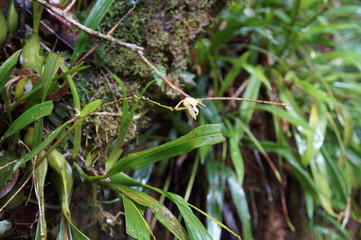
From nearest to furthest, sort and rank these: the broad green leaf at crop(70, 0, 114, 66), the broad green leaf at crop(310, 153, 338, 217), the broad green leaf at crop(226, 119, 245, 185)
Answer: the broad green leaf at crop(70, 0, 114, 66)
the broad green leaf at crop(226, 119, 245, 185)
the broad green leaf at crop(310, 153, 338, 217)

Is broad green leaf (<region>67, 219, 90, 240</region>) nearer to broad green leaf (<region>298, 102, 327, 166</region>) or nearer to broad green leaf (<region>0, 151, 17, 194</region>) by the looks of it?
broad green leaf (<region>0, 151, 17, 194</region>)

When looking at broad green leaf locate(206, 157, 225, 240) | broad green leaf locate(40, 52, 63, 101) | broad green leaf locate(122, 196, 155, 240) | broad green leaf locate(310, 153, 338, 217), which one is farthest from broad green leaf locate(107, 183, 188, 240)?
broad green leaf locate(310, 153, 338, 217)

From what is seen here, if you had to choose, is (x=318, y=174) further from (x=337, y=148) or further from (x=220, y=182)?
(x=220, y=182)

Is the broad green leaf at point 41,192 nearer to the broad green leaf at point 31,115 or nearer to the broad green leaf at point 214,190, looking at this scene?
the broad green leaf at point 31,115

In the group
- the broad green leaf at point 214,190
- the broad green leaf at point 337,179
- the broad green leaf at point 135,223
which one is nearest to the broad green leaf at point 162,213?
the broad green leaf at point 135,223

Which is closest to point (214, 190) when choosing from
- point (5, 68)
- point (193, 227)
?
point (193, 227)

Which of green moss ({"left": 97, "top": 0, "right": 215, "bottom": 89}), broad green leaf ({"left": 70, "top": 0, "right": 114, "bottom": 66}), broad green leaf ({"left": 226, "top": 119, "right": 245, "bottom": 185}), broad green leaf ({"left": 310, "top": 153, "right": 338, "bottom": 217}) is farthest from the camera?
broad green leaf ({"left": 310, "top": 153, "right": 338, "bottom": 217})
